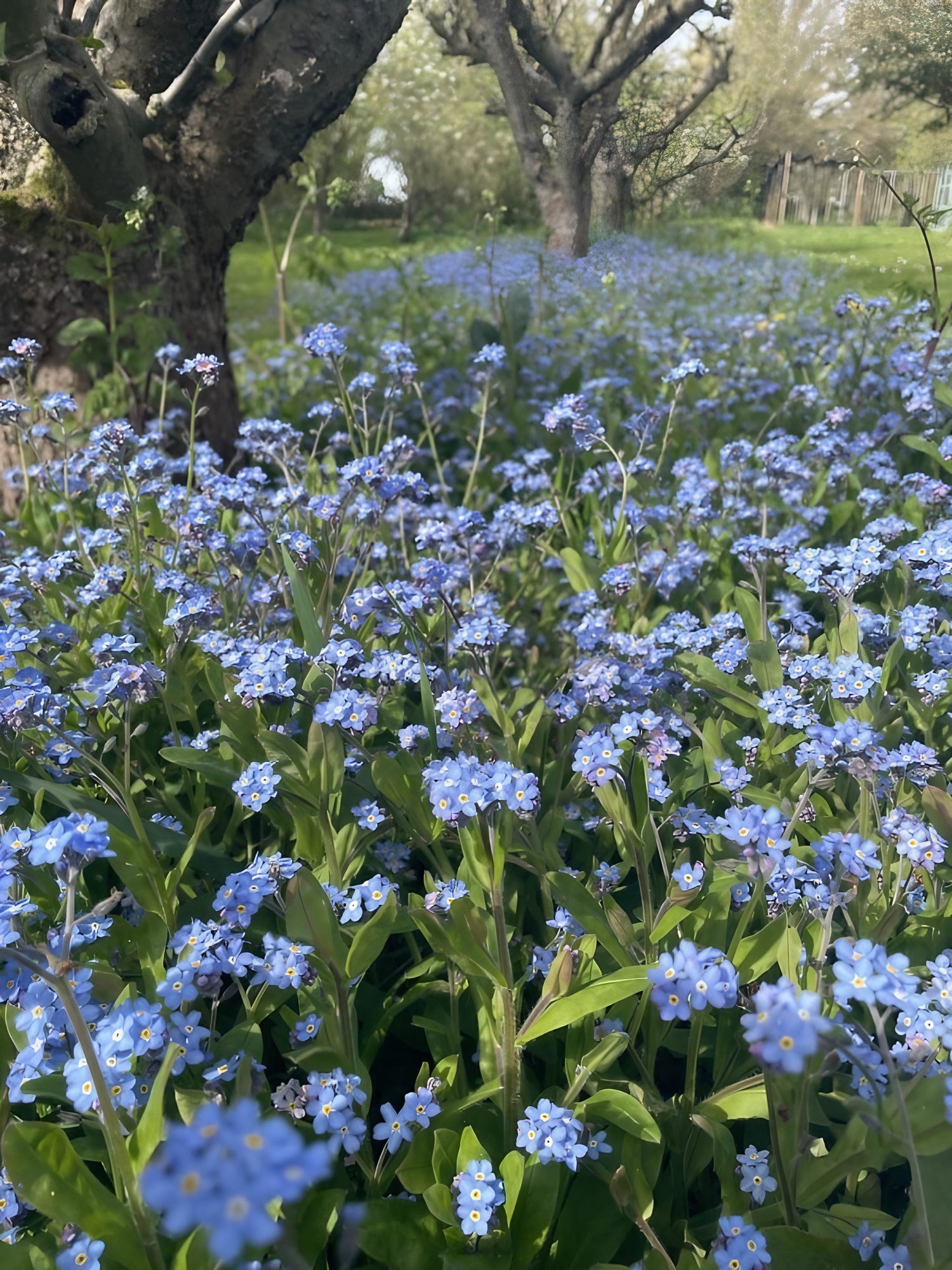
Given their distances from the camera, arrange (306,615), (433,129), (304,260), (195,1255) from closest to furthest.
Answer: (195,1255) → (306,615) → (304,260) → (433,129)

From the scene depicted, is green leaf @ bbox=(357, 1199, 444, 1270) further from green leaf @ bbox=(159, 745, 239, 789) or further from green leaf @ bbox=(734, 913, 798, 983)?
green leaf @ bbox=(159, 745, 239, 789)

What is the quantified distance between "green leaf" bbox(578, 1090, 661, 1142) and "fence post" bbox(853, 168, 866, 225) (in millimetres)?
5005

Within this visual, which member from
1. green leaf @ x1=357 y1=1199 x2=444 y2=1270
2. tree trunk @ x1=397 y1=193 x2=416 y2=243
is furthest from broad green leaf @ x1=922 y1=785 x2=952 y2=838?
tree trunk @ x1=397 y1=193 x2=416 y2=243

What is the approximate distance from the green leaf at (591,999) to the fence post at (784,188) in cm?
496

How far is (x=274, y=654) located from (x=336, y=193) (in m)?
4.40

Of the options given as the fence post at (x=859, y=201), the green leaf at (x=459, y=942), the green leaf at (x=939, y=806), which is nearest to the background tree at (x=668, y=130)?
the fence post at (x=859, y=201)

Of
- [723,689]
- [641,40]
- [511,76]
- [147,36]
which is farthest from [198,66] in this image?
[723,689]

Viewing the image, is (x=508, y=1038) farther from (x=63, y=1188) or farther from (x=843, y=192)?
(x=843, y=192)

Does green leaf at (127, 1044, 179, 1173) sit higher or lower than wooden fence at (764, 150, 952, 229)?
lower

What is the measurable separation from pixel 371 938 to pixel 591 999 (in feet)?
1.33

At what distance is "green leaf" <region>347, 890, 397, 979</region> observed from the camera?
1.66 m

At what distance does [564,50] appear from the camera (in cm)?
474

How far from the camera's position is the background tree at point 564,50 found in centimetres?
464

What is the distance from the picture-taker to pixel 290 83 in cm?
452
